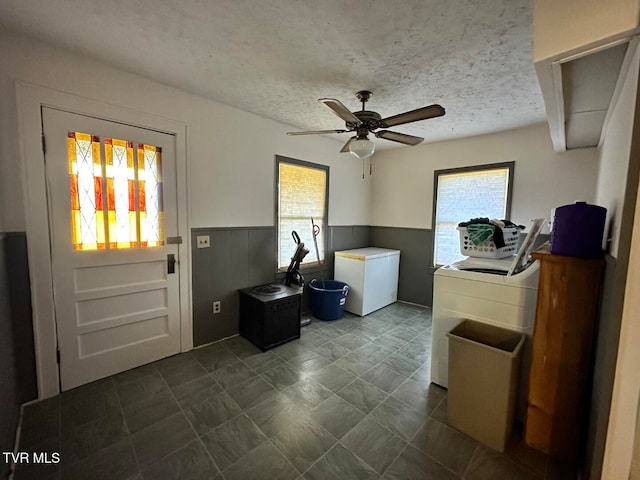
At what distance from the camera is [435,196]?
3.83 meters

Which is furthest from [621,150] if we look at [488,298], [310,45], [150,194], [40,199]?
[40,199]

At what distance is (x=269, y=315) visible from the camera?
262 centimetres

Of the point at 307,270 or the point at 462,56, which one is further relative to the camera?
the point at 307,270

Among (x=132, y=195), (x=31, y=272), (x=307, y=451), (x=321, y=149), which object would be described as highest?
(x=321, y=149)

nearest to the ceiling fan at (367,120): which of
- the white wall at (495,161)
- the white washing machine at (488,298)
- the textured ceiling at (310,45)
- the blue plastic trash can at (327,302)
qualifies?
the textured ceiling at (310,45)

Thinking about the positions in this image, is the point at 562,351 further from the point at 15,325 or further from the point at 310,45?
the point at 15,325

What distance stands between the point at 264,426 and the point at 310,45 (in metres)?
2.48

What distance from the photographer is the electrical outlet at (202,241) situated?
2594mm

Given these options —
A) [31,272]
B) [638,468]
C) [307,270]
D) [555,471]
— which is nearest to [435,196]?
[307,270]

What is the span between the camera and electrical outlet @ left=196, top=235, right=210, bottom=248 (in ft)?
8.51

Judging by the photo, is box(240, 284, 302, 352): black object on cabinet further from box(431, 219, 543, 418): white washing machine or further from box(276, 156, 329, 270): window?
box(431, 219, 543, 418): white washing machine

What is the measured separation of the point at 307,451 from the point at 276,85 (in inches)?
105

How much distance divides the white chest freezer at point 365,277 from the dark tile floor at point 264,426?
109 centimetres

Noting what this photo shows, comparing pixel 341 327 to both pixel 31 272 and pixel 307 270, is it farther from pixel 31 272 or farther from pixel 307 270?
pixel 31 272
